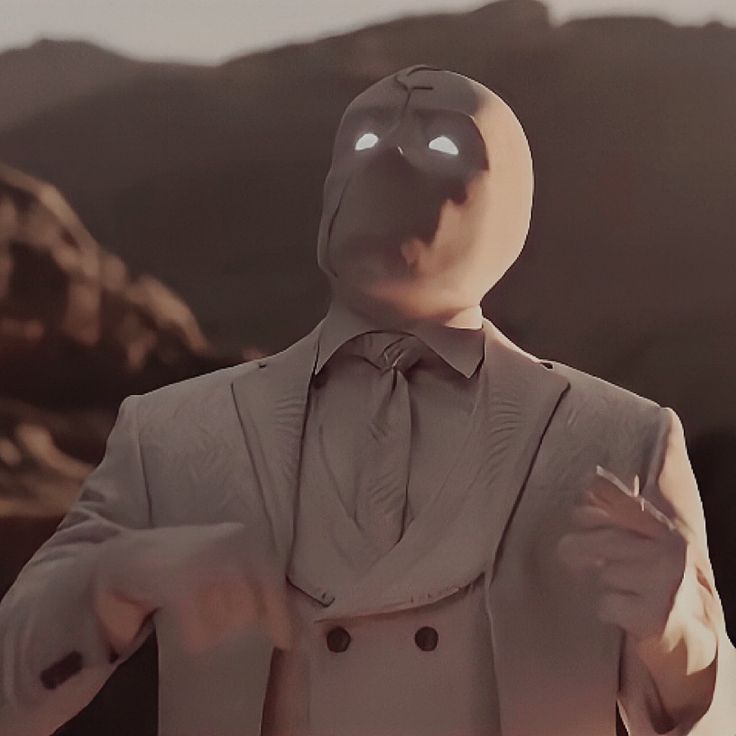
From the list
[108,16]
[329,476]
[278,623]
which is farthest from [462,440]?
[108,16]

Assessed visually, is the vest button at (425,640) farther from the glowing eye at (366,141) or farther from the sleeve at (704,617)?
the glowing eye at (366,141)

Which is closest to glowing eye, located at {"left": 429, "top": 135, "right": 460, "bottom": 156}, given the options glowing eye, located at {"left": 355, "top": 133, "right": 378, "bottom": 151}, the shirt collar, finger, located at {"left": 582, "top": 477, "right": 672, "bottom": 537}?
glowing eye, located at {"left": 355, "top": 133, "right": 378, "bottom": 151}

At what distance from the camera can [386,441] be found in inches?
82.6

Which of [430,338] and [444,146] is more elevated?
[444,146]

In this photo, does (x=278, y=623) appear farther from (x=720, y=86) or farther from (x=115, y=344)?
(x=720, y=86)

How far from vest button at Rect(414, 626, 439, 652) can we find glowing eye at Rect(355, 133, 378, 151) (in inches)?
24.9

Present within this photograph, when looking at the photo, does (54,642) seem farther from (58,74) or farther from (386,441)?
(58,74)

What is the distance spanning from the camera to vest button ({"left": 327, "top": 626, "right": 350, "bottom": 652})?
1981 millimetres

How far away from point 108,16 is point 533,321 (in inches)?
43.3

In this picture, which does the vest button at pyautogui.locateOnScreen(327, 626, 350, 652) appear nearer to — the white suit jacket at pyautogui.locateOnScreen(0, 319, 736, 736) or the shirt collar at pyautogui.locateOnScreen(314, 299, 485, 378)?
the white suit jacket at pyautogui.locateOnScreen(0, 319, 736, 736)

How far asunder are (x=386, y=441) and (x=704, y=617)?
44 centimetres

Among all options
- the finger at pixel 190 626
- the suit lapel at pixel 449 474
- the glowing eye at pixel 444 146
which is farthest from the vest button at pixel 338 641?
the glowing eye at pixel 444 146

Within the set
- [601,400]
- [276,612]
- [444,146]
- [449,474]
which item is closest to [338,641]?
[276,612]

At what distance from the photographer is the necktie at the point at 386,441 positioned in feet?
6.68
